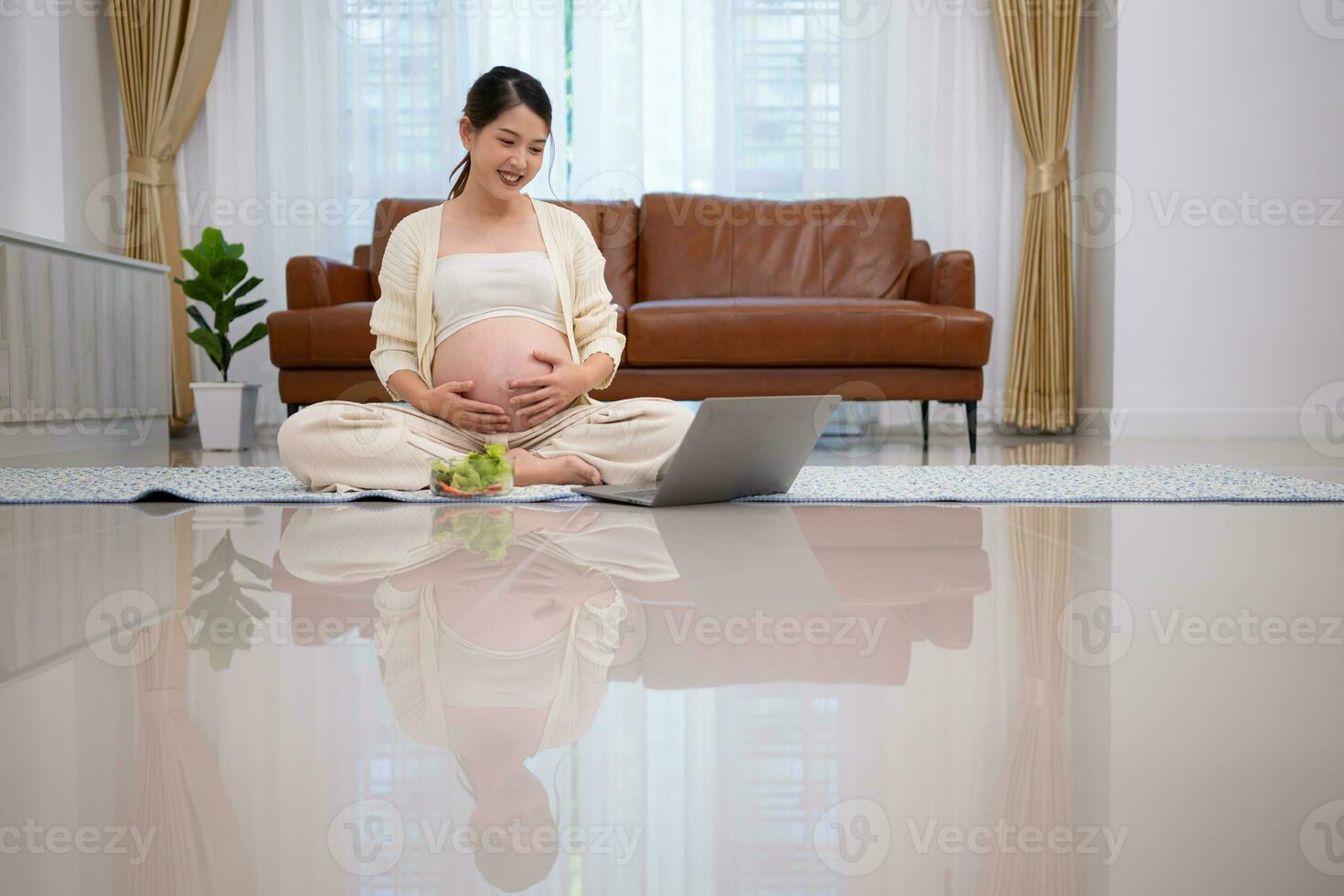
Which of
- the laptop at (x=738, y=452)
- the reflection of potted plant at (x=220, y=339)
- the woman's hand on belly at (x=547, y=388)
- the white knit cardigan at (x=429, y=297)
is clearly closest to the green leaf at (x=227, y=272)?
the reflection of potted plant at (x=220, y=339)

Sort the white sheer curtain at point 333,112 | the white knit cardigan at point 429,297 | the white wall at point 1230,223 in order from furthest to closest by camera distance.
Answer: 1. the white sheer curtain at point 333,112
2. the white wall at point 1230,223
3. the white knit cardigan at point 429,297

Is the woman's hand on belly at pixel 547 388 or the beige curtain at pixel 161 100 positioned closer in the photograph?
the woman's hand on belly at pixel 547 388

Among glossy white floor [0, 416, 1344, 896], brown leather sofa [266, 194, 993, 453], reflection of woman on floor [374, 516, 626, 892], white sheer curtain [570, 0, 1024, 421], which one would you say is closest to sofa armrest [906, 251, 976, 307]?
brown leather sofa [266, 194, 993, 453]

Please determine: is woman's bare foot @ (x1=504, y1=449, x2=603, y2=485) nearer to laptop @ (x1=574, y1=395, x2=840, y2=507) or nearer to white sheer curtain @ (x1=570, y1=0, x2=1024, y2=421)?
laptop @ (x1=574, y1=395, x2=840, y2=507)

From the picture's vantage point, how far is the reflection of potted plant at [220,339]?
4180 millimetres

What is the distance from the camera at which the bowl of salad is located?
219 cm

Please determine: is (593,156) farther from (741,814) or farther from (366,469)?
(741,814)

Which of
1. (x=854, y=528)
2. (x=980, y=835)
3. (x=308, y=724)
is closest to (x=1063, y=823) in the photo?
(x=980, y=835)

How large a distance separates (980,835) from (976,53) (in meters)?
4.93

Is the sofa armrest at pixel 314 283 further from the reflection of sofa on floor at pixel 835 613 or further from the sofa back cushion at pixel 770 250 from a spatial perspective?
the reflection of sofa on floor at pixel 835 613

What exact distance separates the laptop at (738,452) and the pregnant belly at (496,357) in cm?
25

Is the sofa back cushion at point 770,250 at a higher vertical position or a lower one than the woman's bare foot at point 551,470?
higher

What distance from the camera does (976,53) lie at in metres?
4.99

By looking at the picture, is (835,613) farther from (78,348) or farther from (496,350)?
(78,348)
